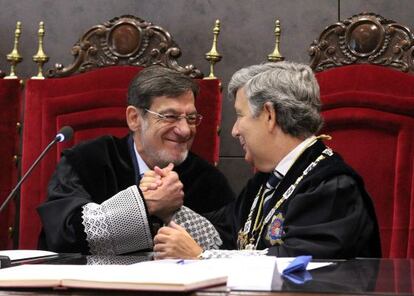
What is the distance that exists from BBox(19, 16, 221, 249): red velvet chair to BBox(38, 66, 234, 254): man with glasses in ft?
0.48

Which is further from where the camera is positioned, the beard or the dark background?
the dark background

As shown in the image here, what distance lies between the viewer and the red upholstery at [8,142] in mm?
3438

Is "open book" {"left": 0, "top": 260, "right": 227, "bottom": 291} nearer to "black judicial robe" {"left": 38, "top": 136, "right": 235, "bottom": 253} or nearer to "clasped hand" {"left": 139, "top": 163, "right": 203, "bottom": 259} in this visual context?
"clasped hand" {"left": 139, "top": 163, "right": 203, "bottom": 259}

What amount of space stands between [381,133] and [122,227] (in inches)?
40.4

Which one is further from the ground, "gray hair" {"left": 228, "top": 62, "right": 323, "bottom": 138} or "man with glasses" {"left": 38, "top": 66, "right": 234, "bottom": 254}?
"gray hair" {"left": 228, "top": 62, "right": 323, "bottom": 138}

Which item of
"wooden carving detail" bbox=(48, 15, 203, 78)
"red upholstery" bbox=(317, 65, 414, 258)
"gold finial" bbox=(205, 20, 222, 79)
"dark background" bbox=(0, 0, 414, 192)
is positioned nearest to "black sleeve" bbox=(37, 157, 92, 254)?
"wooden carving detail" bbox=(48, 15, 203, 78)

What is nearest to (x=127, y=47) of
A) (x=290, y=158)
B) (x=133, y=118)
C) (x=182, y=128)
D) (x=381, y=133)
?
(x=133, y=118)

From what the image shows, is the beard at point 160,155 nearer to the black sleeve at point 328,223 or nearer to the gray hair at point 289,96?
the gray hair at point 289,96

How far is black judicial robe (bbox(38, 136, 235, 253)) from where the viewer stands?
2951 mm

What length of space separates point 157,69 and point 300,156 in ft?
2.96

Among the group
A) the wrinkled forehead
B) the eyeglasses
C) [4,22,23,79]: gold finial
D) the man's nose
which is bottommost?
the man's nose

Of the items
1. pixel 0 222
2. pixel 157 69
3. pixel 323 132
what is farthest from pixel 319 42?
pixel 0 222

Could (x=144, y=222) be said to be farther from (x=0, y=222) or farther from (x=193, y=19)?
(x=193, y=19)

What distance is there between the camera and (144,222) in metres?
2.79
